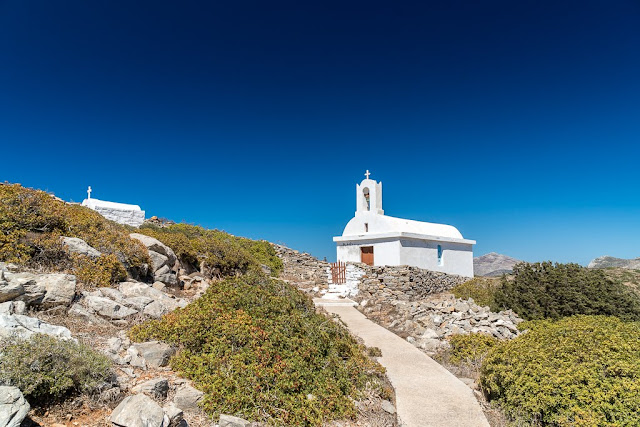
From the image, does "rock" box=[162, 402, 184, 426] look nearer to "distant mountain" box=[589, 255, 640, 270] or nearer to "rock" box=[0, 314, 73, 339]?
"rock" box=[0, 314, 73, 339]

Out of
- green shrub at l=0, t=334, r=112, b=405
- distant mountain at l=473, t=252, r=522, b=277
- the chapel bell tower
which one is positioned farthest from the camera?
distant mountain at l=473, t=252, r=522, b=277

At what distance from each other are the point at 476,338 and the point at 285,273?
511 inches

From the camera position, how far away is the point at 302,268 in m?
20.7

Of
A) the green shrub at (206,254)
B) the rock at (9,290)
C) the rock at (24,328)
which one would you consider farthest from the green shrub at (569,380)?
the green shrub at (206,254)

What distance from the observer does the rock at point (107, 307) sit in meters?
5.86

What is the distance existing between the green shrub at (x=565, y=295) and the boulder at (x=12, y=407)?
11.2 meters

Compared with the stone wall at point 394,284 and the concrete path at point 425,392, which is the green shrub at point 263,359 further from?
the stone wall at point 394,284

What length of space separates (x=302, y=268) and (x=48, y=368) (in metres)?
17.4

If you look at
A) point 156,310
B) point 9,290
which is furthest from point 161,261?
point 9,290

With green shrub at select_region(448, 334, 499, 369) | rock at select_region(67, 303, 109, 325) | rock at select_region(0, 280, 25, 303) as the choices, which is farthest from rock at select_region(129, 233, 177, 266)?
green shrub at select_region(448, 334, 499, 369)

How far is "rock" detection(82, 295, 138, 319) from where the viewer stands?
586cm

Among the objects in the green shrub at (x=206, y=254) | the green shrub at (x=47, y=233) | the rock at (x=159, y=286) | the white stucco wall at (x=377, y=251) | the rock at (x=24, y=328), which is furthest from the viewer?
the white stucco wall at (x=377, y=251)

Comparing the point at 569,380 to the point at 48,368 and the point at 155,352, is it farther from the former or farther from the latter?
the point at 48,368

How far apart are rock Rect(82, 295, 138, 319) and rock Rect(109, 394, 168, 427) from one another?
2743mm
